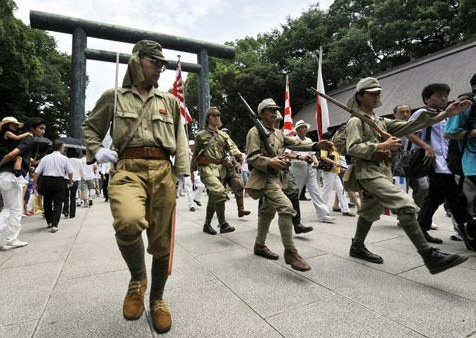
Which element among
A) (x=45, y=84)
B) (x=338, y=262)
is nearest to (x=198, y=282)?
(x=338, y=262)

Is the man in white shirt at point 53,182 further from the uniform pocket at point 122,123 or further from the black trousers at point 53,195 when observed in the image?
the uniform pocket at point 122,123

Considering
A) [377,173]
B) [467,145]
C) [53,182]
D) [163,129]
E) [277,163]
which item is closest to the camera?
[163,129]

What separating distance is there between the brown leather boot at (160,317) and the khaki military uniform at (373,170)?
212cm

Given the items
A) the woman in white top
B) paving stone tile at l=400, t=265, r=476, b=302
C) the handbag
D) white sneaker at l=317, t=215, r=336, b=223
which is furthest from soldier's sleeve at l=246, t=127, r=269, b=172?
the woman in white top

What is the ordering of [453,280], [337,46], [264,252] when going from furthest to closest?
[337,46], [264,252], [453,280]

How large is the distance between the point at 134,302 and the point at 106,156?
1067mm

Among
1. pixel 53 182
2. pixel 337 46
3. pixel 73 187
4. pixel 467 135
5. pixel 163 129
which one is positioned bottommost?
pixel 73 187

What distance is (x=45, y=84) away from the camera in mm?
26094

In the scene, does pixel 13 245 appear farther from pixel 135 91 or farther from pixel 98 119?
pixel 135 91

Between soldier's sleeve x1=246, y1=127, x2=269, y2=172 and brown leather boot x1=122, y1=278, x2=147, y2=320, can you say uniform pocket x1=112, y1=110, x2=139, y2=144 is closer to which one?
brown leather boot x1=122, y1=278, x2=147, y2=320

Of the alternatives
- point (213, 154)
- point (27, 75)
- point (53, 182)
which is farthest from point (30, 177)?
point (27, 75)

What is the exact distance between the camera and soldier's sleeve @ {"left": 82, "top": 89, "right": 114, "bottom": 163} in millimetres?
2408

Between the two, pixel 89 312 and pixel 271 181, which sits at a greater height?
pixel 271 181

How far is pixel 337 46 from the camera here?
76.2ft
